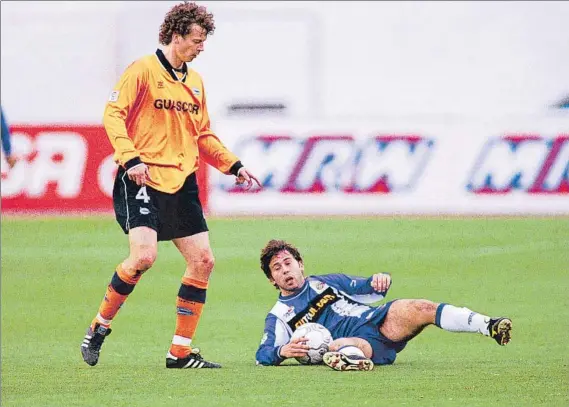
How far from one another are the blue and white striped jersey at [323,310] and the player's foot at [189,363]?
11.7 inches

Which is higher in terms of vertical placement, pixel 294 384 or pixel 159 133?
pixel 159 133

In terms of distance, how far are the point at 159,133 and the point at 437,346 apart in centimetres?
265

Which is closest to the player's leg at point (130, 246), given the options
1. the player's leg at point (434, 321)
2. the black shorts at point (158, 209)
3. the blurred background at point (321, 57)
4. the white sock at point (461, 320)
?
the black shorts at point (158, 209)

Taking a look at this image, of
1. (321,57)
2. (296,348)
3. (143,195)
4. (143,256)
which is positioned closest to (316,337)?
(296,348)

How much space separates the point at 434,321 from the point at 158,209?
A: 5.77ft

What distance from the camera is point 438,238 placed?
17078mm

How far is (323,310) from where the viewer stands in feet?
28.3

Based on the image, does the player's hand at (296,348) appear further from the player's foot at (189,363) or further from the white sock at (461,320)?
the white sock at (461,320)

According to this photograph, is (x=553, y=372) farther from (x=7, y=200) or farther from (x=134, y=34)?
(x=134, y=34)

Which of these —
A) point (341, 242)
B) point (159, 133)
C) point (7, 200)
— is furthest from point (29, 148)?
point (159, 133)

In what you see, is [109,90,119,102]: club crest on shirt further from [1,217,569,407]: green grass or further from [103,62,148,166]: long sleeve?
[1,217,569,407]: green grass

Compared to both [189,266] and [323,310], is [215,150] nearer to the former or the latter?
[189,266]

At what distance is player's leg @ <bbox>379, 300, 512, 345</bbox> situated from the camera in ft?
26.1

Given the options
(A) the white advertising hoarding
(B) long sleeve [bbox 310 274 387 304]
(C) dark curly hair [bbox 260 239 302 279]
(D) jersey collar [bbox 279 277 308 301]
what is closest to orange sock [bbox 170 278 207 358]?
(C) dark curly hair [bbox 260 239 302 279]
